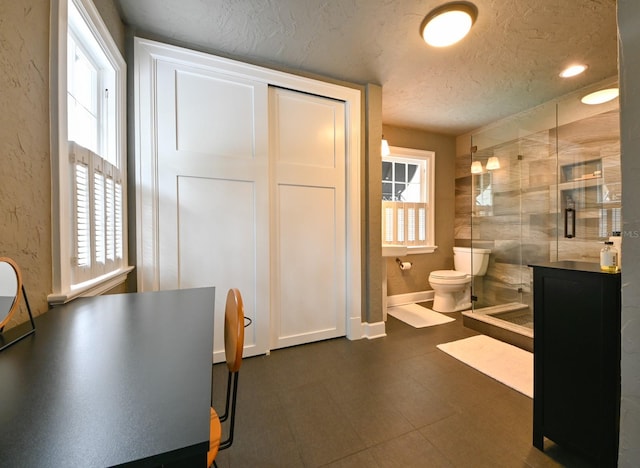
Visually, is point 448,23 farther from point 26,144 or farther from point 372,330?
point 372,330

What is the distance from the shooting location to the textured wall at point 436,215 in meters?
3.54

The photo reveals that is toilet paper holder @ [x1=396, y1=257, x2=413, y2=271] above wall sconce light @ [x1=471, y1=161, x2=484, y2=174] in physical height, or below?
below

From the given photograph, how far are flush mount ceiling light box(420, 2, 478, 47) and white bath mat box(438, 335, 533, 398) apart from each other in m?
2.33

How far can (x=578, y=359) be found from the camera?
112cm

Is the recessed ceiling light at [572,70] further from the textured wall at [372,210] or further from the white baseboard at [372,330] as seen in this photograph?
the white baseboard at [372,330]

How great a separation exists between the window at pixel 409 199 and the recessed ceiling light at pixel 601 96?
5.05 feet

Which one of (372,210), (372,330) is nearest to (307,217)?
(372,210)

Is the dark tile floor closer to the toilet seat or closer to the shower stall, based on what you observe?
the shower stall

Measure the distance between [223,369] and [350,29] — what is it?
8.47 feet

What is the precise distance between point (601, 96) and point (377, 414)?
3310 mm

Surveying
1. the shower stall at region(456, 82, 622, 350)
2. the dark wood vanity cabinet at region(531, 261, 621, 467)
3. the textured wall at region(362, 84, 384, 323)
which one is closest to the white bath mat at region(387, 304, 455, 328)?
the shower stall at region(456, 82, 622, 350)

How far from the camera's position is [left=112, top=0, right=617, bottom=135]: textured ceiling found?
159cm

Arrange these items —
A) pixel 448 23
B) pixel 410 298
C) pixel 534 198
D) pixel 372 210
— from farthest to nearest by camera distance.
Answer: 1. pixel 410 298
2. pixel 534 198
3. pixel 372 210
4. pixel 448 23

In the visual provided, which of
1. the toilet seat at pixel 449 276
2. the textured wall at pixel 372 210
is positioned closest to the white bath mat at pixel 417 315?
the toilet seat at pixel 449 276
